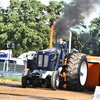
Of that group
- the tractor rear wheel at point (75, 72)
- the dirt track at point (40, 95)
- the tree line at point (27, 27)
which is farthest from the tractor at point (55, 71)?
the tree line at point (27, 27)

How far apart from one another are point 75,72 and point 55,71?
91 cm

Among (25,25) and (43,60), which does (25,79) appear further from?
(25,25)

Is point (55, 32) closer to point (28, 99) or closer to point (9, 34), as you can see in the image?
point (28, 99)

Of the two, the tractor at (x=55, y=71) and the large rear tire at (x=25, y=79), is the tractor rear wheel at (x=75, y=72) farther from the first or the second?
the large rear tire at (x=25, y=79)

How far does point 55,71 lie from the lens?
12.3 meters

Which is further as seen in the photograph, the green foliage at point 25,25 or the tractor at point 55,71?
the green foliage at point 25,25

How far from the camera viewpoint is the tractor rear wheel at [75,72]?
1252 centimetres

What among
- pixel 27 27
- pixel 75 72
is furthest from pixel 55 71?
pixel 27 27

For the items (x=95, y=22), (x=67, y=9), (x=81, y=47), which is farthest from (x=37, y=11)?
(x=67, y=9)

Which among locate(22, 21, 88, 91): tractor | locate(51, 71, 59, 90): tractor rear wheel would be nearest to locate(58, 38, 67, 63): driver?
locate(22, 21, 88, 91): tractor

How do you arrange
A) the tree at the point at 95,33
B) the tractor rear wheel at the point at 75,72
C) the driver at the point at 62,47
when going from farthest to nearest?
1. the tree at the point at 95,33
2. the driver at the point at 62,47
3. the tractor rear wheel at the point at 75,72

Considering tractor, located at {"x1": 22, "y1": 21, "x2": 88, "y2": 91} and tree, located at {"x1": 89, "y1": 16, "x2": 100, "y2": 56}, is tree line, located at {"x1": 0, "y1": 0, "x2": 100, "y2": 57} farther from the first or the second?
tractor, located at {"x1": 22, "y1": 21, "x2": 88, "y2": 91}

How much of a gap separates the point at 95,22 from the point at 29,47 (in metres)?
13.8

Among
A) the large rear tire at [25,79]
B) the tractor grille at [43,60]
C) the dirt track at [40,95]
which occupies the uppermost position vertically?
the tractor grille at [43,60]
